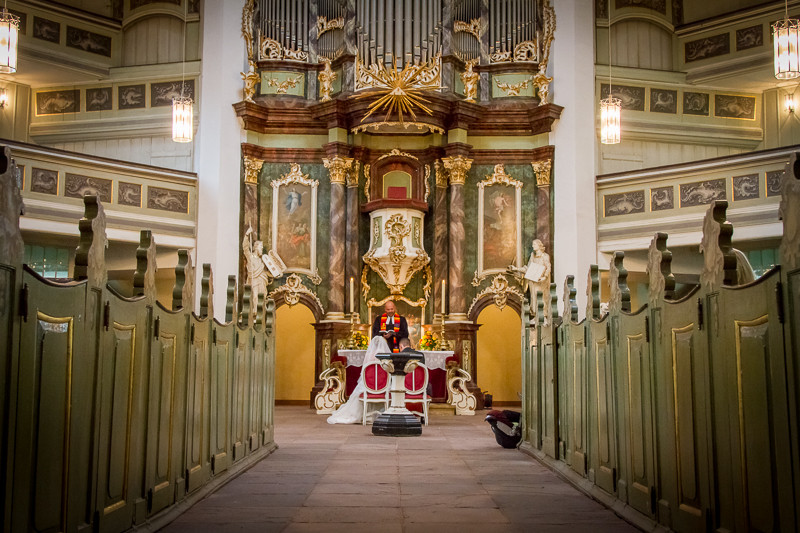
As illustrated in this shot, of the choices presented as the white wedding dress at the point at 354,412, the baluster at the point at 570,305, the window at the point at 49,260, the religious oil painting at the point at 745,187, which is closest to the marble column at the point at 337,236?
the white wedding dress at the point at 354,412

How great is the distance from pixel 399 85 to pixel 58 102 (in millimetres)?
6501

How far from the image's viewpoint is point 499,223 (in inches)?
626

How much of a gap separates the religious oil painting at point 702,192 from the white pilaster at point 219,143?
7.55 metres

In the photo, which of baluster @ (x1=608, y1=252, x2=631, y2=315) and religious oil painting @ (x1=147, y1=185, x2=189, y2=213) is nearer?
baluster @ (x1=608, y1=252, x2=631, y2=315)

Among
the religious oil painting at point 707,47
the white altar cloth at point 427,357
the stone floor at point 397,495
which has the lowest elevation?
the stone floor at point 397,495

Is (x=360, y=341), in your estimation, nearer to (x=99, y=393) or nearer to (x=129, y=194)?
(x=129, y=194)

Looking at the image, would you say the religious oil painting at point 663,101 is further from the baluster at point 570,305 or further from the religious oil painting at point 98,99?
the religious oil painting at point 98,99

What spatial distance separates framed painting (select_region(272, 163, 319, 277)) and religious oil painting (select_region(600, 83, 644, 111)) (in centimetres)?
569

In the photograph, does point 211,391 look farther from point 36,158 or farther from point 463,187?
point 463,187

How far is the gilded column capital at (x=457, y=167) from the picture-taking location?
15734 millimetres

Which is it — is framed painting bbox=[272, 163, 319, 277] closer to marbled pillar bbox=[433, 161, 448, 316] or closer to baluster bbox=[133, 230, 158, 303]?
marbled pillar bbox=[433, 161, 448, 316]

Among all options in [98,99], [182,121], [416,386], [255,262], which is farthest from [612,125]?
[98,99]

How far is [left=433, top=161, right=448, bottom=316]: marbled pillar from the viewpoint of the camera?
51.7 ft

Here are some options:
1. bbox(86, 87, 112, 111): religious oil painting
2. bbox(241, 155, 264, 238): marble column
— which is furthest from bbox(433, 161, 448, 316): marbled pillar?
bbox(86, 87, 112, 111): religious oil painting
